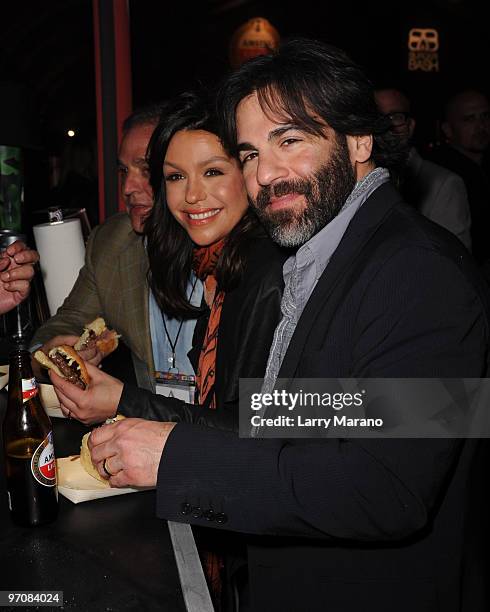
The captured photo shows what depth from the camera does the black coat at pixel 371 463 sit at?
3.45 ft

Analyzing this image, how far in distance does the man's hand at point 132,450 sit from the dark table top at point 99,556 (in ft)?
0.25

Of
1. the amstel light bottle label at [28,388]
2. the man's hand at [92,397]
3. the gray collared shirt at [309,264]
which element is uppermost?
the gray collared shirt at [309,264]

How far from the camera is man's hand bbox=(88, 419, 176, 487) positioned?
114 cm

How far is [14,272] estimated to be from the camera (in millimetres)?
2268

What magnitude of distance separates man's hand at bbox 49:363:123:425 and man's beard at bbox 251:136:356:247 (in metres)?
0.54

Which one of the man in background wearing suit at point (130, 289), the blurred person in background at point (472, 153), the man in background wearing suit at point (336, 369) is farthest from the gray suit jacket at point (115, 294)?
the blurred person in background at point (472, 153)

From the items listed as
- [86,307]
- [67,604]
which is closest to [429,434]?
[67,604]

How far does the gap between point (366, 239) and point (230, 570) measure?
1.03 meters

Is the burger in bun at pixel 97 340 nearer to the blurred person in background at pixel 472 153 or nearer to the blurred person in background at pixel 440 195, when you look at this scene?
the blurred person in background at pixel 440 195

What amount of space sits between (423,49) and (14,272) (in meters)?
9.65

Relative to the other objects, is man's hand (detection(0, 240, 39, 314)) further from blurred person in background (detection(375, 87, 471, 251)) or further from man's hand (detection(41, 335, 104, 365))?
blurred person in background (detection(375, 87, 471, 251))

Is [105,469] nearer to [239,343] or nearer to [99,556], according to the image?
[99,556]

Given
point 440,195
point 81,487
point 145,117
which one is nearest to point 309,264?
point 81,487

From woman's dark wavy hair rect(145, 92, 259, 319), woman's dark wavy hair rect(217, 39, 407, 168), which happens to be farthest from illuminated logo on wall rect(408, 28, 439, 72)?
woman's dark wavy hair rect(217, 39, 407, 168)
